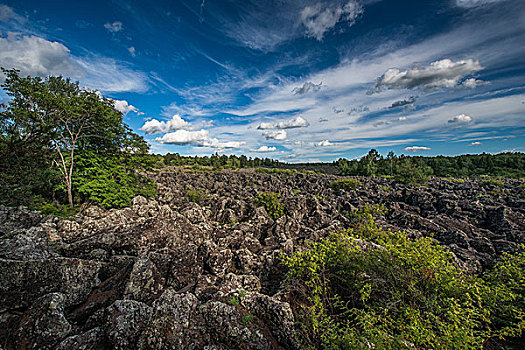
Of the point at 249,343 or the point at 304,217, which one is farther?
the point at 304,217

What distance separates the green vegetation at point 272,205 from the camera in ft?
56.3

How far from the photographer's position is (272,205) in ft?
58.6

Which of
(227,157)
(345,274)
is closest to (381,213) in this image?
(345,274)

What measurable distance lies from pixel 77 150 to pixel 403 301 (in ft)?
76.1

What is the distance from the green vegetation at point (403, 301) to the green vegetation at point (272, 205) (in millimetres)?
9896

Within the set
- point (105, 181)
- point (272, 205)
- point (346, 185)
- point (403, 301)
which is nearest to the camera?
point (403, 301)

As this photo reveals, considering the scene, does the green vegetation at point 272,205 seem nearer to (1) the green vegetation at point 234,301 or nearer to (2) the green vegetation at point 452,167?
(1) the green vegetation at point 234,301

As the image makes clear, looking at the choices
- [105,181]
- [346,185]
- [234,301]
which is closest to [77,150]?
[105,181]

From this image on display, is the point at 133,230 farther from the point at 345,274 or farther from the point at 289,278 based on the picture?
the point at 345,274

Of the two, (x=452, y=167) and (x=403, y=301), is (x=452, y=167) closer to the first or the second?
(x=452, y=167)

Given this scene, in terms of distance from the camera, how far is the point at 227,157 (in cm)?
11281

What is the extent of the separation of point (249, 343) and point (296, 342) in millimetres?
1062

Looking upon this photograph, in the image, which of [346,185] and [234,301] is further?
[346,185]

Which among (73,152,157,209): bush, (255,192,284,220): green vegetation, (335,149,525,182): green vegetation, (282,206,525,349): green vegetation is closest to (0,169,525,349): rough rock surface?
(282,206,525,349): green vegetation
